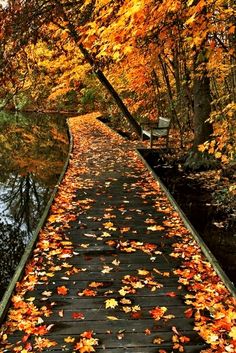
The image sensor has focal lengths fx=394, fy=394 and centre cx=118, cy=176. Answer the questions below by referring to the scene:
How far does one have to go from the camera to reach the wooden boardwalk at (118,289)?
12.9 ft

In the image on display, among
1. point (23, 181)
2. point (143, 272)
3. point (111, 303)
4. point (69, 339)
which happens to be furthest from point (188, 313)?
point (23, 181)

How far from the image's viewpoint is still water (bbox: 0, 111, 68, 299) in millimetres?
Result: 8469

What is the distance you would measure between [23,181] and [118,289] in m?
9.68

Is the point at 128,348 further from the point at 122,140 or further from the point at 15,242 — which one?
the point at 122,140

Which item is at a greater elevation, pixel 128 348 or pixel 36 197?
pixel 128 348

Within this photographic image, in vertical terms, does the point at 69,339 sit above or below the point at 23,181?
above

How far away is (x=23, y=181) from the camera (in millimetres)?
13891

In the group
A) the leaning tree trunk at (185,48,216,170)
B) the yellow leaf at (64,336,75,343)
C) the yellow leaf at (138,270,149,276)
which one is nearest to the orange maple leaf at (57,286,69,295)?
the yellow leaf at (64,336,75,343)

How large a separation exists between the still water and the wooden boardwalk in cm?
133

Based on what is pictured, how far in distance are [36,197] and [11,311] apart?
26.3 feet

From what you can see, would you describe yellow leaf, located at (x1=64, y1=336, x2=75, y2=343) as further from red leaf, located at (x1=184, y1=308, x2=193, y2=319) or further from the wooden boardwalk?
red leaf, located at (x1=184, y1=308, x2=193, y2=319)

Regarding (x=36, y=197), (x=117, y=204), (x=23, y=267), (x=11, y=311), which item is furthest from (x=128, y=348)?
(x=36, y=197)

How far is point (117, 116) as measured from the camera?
27.2 m

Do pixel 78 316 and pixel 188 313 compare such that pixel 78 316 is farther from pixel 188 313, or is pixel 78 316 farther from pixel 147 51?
pixel 147 51
